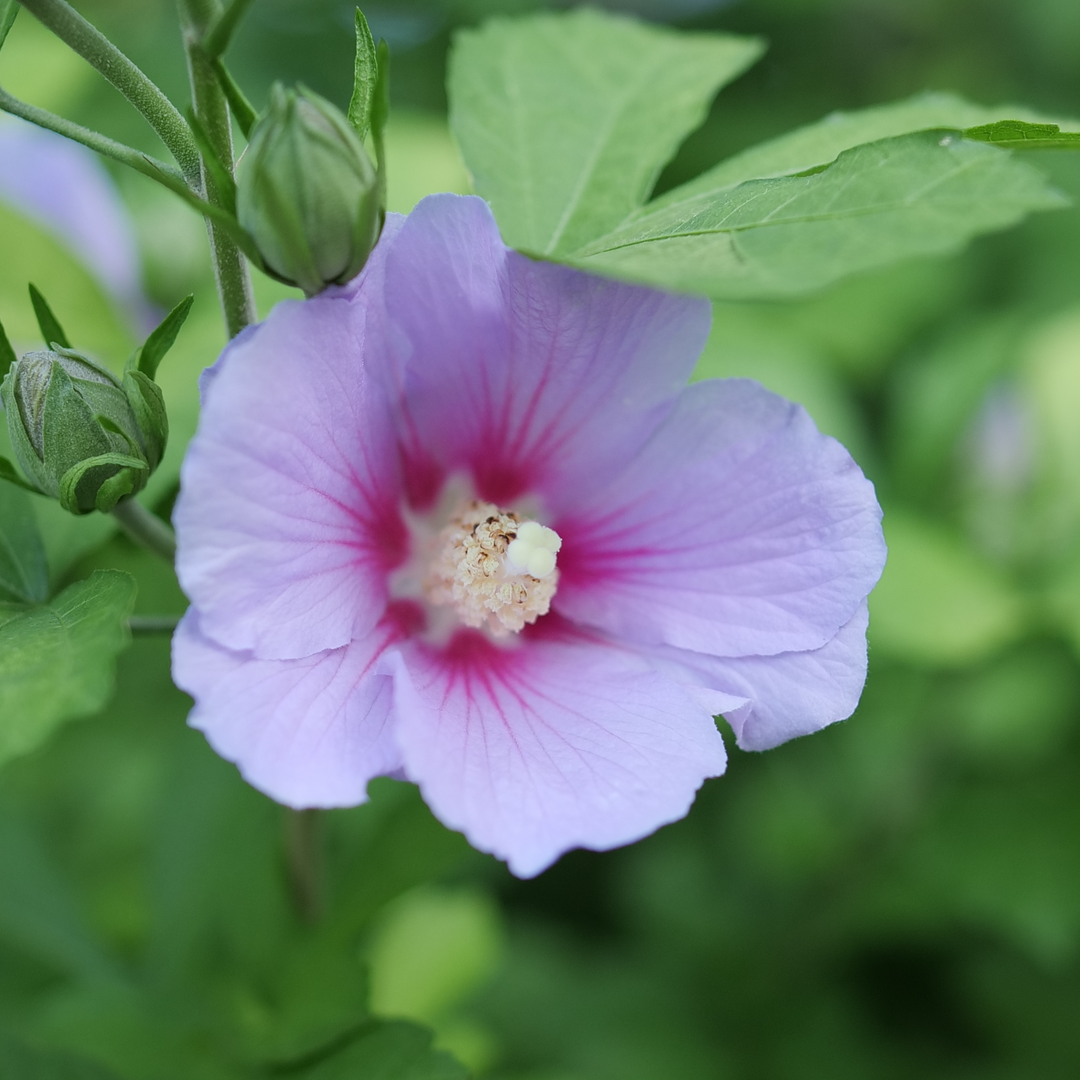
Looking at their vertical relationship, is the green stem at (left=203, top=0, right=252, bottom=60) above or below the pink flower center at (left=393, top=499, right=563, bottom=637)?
above

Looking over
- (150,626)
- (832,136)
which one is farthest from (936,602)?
(150,626)

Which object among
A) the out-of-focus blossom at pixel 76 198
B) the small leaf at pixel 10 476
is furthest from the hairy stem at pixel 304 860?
the out-of-focus blossom at pixel 76 198

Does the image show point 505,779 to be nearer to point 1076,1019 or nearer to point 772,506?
point 772,506

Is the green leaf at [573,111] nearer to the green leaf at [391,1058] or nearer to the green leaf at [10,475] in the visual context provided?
the green leaf at [10,475]

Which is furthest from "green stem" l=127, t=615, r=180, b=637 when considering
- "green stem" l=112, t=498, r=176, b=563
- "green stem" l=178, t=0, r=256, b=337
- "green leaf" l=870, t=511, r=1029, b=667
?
"green leaf" l=870, t=511, r=1029, b=667

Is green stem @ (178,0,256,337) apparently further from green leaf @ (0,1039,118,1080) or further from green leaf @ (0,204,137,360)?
green leaf @ (0,204,137,360)

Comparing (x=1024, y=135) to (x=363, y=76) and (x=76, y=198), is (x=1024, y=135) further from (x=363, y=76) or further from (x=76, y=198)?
(x=76, y=198)
